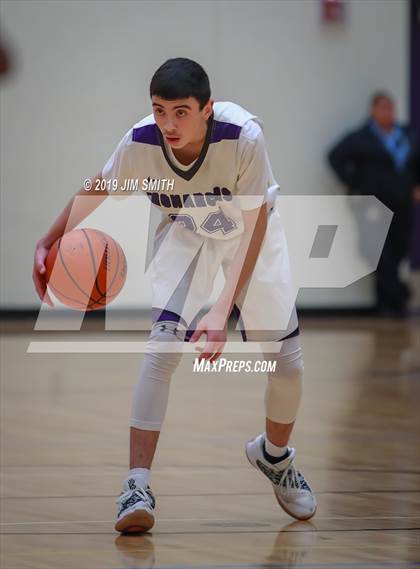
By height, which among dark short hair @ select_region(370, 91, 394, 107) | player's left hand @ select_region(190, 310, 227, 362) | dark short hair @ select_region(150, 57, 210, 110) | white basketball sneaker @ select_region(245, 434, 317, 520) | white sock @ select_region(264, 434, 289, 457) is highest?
dark short hair @ select_region(150, 57, 210, 110)

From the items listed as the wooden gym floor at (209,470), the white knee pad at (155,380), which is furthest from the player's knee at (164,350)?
the wooden gym floor at (209,470)

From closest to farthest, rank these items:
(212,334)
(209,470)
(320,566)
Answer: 1. (320,566)
2. (212,334)
3. (209,470)

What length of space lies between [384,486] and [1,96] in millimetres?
6241

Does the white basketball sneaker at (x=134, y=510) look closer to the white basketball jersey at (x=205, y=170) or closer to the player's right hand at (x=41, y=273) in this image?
the player's right hand at (x=41, y=273)

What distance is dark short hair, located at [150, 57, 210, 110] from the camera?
10.7 ft

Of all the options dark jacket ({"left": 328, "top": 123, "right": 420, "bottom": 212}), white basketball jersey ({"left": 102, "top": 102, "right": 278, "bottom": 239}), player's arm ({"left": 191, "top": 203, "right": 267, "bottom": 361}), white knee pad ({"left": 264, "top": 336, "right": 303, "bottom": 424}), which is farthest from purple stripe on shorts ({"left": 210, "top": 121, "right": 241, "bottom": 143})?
dark jacket ({"left": 328, "top": 123, "right": 420, "bottom": 212})

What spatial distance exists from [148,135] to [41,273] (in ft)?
1.68

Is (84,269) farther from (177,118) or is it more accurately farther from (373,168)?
(373,168)

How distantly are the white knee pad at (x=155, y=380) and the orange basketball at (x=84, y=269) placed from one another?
241mm

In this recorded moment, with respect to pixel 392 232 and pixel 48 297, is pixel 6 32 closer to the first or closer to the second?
pixel 392 232

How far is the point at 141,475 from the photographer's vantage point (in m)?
3.42

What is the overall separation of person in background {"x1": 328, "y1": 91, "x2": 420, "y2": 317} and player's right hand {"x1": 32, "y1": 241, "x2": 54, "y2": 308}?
22.1 ft

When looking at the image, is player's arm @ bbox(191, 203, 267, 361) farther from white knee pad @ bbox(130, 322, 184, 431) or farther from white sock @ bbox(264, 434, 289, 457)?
white sock @ bbox(264, 434, 289, 457)

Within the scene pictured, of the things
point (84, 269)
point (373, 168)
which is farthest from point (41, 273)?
point (373, 168)
